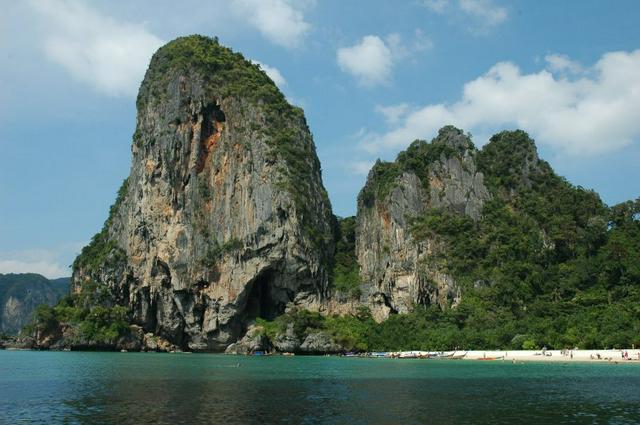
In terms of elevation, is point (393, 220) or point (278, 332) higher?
point (393, 220)

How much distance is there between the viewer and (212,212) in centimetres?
8575

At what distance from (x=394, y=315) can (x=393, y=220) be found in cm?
1355

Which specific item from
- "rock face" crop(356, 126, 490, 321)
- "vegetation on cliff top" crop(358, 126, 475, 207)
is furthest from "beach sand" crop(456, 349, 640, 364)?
"vegetation on cliff top" crop(358, 126, 475, 207)

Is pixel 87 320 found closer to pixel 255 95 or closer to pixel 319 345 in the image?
pixel 319 345

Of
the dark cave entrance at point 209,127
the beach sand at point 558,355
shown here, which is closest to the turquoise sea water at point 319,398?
the beach sand at point 558,355

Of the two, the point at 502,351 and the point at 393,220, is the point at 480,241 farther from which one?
the point at 502,351

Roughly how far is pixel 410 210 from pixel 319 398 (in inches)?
2356

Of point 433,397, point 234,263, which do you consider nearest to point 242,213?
point 234,263

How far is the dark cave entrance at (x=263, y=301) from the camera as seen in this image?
82.5m

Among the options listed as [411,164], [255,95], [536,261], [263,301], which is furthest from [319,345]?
[255,95]

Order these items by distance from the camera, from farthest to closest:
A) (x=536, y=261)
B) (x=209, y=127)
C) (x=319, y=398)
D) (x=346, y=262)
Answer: (x=346, y=262)
(x=209, y=127)
(x=536, y=261)
(x=319, y=398)

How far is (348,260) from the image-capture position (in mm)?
90875

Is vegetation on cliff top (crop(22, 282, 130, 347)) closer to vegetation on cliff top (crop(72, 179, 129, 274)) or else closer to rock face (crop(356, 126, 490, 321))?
vegetation on cliff top (crop(72, 179, 129, 274))

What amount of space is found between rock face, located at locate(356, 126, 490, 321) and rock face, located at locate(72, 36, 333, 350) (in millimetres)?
7173
